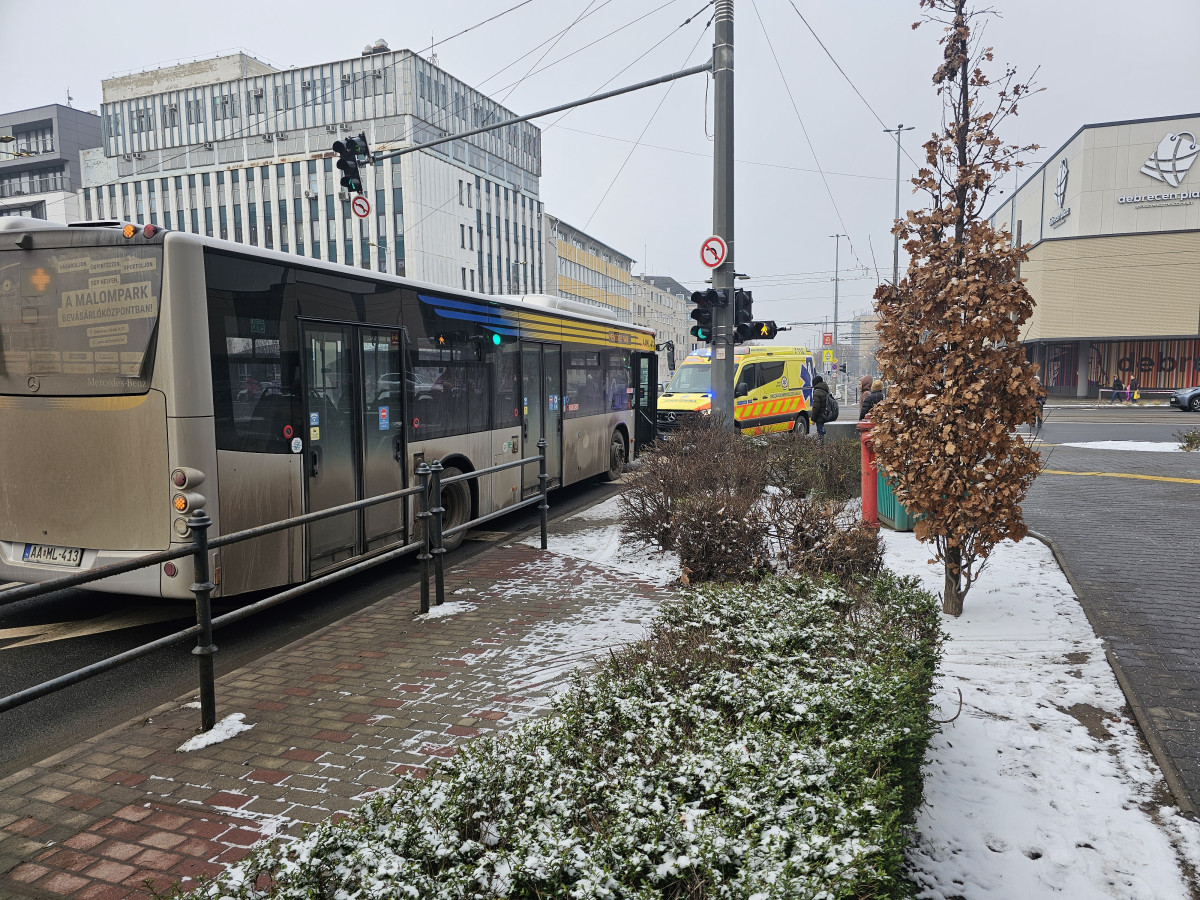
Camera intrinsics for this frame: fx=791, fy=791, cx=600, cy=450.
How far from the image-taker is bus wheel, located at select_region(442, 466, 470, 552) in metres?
9.16

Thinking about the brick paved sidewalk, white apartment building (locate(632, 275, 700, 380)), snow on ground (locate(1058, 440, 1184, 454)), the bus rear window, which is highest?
white apartment building (locate(632, 275, 700, 380))

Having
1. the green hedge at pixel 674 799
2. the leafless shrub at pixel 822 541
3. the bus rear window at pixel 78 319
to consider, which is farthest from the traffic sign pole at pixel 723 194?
the green hedge at pixel 674 799

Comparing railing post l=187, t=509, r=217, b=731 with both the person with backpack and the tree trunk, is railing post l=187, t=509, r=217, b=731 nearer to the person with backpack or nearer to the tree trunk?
the tree trunk

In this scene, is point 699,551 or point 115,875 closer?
point 115,875

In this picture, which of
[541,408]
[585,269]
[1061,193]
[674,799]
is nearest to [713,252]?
[541,408]

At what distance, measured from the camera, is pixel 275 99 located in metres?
71.2

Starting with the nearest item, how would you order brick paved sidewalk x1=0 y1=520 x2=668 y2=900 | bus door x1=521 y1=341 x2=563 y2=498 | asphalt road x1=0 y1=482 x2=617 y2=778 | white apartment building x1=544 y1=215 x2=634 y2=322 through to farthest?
1. brick paved sidewalk x1=0 y1=520 x2=668 y2=900
2. asphalt road x1=0 y1=482 x2=617 y2=778
3. bus door x1=521 y1=341 x2=563 y2=498
4. white apartment building x1=544 y1=215 x2=634 y2=322

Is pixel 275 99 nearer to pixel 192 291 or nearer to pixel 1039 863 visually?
pixel 192 291

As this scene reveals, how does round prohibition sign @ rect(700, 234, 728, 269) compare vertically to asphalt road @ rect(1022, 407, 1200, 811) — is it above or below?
above

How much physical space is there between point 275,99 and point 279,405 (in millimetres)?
76731

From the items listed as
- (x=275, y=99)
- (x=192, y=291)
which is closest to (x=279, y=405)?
(x=192, y=291)

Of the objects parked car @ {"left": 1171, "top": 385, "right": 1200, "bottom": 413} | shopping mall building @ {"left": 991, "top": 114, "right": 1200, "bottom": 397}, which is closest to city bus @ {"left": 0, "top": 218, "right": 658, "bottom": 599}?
parked car @ {"left": 1171, "top": 385, "right": 1200, "bottom": 413}

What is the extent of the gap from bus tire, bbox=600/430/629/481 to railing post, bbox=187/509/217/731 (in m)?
10.7

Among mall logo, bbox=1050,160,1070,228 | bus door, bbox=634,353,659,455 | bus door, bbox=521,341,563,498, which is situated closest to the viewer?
bus door, bbox=521,341,563,498
